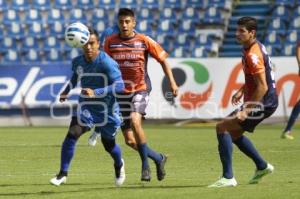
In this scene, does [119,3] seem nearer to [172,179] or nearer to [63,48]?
[63,48]

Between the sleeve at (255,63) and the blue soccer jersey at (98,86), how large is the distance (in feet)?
4.86

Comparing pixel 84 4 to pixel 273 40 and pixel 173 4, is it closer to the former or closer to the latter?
pixel 173 4

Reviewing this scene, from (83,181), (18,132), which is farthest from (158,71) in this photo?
(83,181)

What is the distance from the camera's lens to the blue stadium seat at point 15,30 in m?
29.2

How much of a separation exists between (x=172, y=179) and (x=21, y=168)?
2631 millimetres

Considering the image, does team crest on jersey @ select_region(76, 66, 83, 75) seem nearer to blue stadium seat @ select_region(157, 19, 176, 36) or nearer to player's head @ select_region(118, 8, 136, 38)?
player's head @ select_region(118, 8, 136, 38)

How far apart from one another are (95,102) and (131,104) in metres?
1.06

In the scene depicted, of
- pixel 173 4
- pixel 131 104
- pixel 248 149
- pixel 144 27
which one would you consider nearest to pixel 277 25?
pixel 173 4

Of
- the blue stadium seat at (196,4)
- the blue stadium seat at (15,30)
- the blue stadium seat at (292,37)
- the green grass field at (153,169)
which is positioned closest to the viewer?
the green grass field at (153,169)

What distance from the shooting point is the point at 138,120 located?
11672 mm

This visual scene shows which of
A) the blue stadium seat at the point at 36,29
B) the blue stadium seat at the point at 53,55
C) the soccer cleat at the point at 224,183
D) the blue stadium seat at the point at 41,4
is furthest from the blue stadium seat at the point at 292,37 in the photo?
the soccer cleat at the point at 224,183

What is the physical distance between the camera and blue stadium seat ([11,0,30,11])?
2998cm

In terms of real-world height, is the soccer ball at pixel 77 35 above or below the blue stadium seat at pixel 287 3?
above

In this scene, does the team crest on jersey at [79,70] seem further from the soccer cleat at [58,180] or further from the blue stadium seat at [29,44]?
the blue stadium seat at [29,44]
